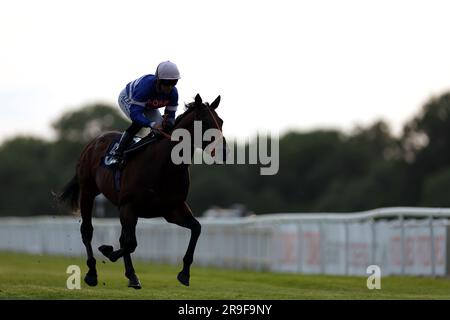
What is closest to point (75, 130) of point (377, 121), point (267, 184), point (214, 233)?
point (267, 184)

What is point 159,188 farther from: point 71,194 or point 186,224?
point 71,194

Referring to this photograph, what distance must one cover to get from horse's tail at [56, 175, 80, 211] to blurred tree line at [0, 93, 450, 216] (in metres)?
51.2

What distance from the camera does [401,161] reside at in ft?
238

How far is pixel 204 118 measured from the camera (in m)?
11.8

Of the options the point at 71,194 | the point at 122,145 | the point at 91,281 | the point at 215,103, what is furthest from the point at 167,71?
the point at 71,194

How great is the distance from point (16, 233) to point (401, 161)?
34981 millimetres

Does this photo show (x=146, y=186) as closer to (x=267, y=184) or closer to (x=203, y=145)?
(x=203, y=145)

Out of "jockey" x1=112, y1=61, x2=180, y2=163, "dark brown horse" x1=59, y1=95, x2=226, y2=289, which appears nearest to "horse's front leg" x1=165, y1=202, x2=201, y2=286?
"dark brown horse" x1=59, y1=95, x2=226, y2=289

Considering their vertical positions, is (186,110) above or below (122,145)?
above

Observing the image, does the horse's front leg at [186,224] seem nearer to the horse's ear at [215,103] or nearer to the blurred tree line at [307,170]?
the horse's ear at [215,103]

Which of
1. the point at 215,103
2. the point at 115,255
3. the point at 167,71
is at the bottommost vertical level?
the point at 115,255

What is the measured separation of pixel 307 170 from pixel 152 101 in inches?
3372

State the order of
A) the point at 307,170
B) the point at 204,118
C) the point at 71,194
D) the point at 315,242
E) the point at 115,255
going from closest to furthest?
the point at 204,118 < the point at 115,255 < the point at 71,194 < the point at 315,242 < the point at 307,170

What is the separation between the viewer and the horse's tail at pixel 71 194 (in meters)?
14.7
